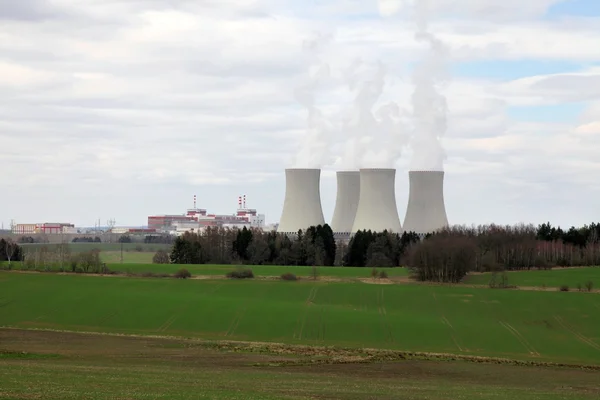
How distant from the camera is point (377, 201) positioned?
6619 centimetres

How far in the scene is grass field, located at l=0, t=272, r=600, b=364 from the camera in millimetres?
34844

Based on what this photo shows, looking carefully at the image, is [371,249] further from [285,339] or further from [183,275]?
[285,339]

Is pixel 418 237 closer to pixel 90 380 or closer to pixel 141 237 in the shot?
pixel 90 380

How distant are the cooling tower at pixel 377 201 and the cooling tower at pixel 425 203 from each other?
47.4 inches

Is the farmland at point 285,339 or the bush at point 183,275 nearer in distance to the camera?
the farmland at point 285,339

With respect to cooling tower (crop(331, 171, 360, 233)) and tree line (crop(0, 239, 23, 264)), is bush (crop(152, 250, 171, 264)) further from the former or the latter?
cooling tower (crop(331, 171, 360, 233))

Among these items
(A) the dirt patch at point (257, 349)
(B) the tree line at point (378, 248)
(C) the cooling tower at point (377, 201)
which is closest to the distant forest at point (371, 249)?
(B) the tree line at point (378, 248)

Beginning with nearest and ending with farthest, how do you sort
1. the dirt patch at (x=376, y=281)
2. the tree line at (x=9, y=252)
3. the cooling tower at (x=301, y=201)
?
the dirt patch at (x=376, y=281)
the cooling tower at (x=301, y=201)
the tree line at (x=9, y=252)

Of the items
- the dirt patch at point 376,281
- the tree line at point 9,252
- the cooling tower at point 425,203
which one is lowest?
the dirt patch at point 376,281

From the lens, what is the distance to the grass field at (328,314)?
3484cm

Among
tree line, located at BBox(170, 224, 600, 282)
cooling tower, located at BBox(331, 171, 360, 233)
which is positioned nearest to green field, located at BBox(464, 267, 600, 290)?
tree line, located at BBox(170, 224, 600, 282)

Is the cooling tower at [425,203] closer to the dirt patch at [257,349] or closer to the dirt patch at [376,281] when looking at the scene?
the dirt patch at [376,281]

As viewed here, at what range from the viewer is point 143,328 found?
3709cm

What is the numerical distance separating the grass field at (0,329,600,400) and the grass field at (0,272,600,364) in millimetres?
5014
